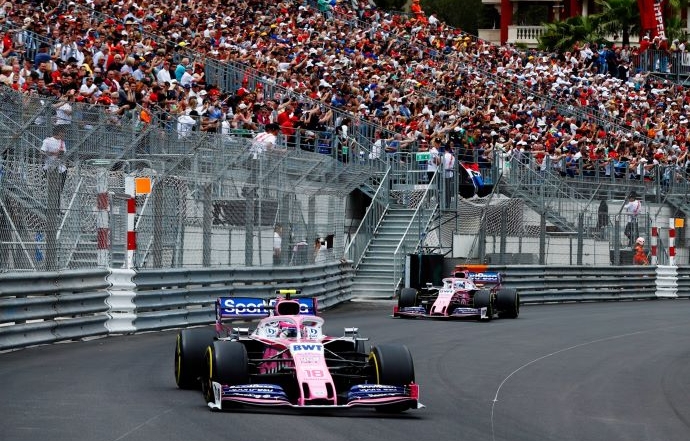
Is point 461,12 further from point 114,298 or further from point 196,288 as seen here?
point 114,298

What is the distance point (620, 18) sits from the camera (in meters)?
62.3

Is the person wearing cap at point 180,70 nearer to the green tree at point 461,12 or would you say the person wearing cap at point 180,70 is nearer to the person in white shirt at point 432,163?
the person in white shirt at point 432,163

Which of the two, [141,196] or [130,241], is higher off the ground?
[141,196]

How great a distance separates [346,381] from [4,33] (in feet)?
49.2

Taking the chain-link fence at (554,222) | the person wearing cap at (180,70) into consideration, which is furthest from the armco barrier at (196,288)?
the person wearing cap at (180,70)

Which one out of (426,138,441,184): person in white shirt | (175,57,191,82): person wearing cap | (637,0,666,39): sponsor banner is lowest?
(426,138,441,184): person in white shirt

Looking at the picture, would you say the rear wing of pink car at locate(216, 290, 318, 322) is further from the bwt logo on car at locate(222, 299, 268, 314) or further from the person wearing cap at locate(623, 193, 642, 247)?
the person wearing cap at locate(623, 193, 642, 247)

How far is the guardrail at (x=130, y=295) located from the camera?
51.3ft

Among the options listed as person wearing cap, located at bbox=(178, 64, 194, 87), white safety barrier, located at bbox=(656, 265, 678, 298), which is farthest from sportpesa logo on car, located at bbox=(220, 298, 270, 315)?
white safety barrier, located at bbox=(656, 265, 678, 298)

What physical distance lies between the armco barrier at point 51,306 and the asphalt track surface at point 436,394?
0.85 ft

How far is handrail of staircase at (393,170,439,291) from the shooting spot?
29.4 m

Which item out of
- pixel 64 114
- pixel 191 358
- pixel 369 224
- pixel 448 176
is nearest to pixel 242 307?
pixel 191 358

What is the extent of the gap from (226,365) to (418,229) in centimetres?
1993

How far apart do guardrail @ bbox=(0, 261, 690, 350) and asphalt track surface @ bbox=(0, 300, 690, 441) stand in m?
0.31
